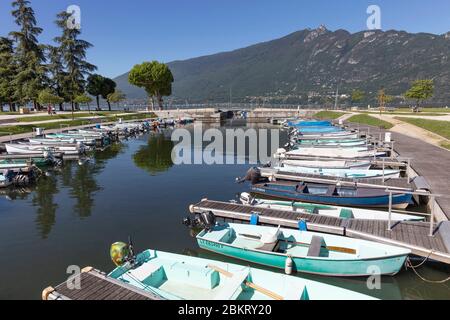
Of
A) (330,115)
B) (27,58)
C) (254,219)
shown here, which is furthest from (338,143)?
(27,58)

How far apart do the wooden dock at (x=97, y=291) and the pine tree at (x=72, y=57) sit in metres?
81.0

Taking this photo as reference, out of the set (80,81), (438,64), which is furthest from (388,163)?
(438,64)

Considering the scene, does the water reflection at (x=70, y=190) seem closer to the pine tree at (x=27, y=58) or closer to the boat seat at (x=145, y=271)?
the boat seat at (x=145, y=271)

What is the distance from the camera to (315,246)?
12000mm

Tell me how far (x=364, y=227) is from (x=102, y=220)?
540 inches

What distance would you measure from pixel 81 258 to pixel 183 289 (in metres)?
5.90

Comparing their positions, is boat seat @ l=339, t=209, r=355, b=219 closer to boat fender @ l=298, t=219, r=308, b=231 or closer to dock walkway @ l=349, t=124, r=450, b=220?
boat fender @ l=298, t=219, r=308, b=231

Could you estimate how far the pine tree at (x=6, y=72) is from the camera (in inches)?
2768

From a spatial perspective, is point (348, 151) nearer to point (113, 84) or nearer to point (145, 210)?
A: point (145, 210)

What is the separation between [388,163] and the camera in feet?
88.4

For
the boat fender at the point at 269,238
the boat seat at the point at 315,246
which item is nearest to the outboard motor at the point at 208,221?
the boat fender at the point at 269,238

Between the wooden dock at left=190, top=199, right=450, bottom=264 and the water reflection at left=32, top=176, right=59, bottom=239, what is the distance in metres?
8.04

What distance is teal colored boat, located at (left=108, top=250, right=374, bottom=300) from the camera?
8.88m

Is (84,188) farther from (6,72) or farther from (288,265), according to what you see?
(6,72)
